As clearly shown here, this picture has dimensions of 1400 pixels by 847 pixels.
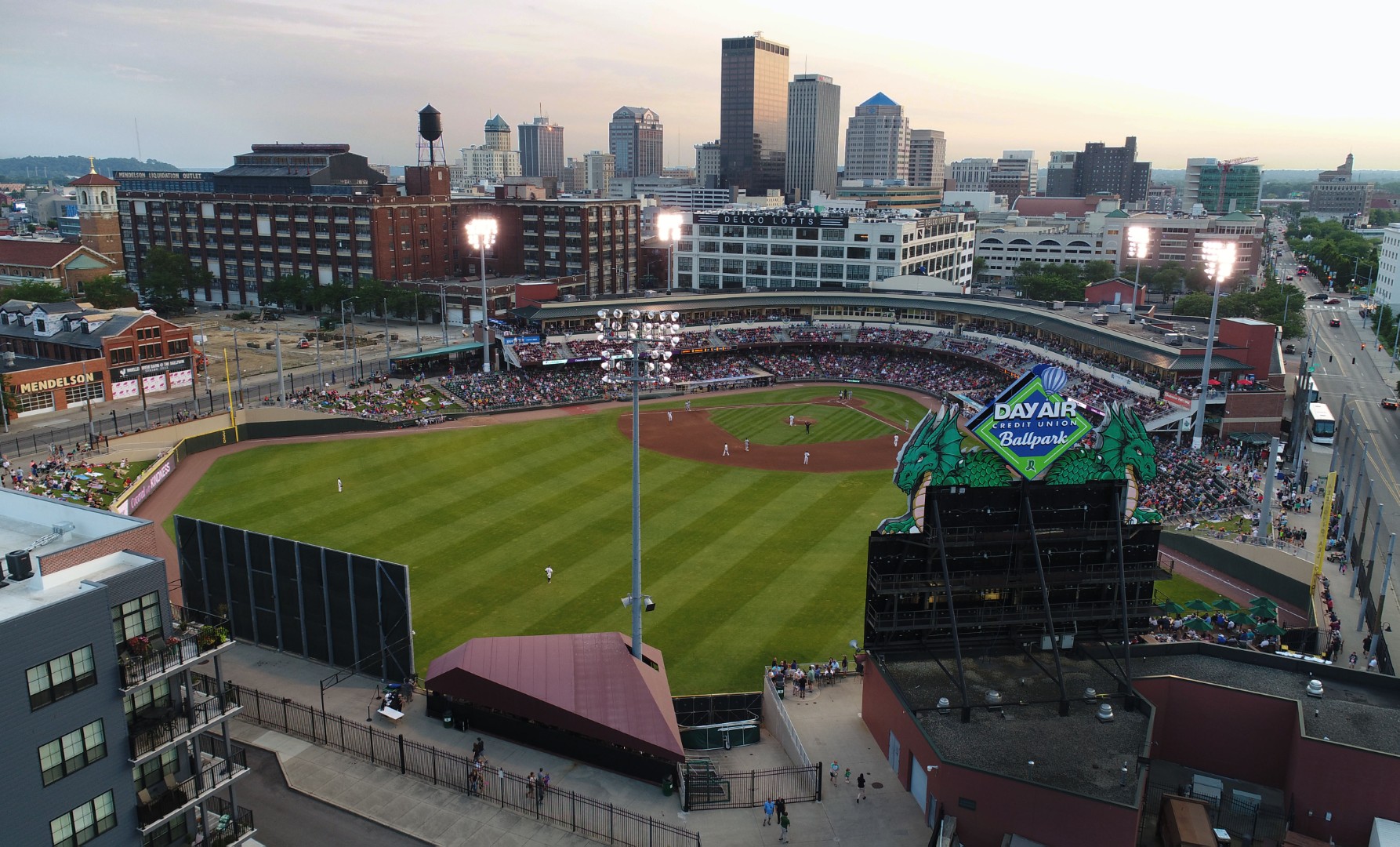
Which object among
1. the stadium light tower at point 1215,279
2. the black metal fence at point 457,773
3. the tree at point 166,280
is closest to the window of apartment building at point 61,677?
the black metal fence at point 457,773

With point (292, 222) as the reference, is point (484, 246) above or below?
below

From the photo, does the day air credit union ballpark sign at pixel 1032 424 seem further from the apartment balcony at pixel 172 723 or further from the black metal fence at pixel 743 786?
the apartment balcony at pixel 172 723

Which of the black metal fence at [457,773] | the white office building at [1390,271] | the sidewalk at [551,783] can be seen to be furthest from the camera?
the white office building at [1390,271]

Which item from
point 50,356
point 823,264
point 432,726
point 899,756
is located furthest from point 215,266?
point 899,756

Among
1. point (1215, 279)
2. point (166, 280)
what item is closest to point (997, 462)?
point (1215, 279)

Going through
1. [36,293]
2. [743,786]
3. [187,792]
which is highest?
[36,293]

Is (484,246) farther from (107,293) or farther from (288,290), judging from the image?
(107,293)
